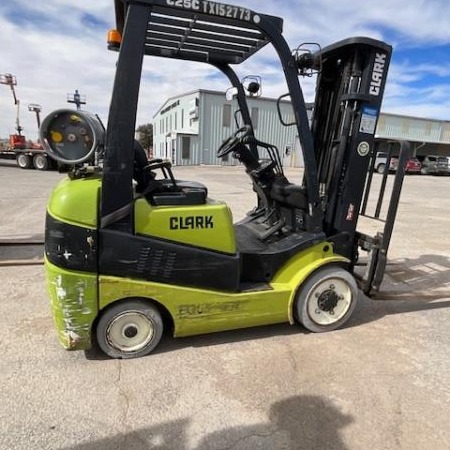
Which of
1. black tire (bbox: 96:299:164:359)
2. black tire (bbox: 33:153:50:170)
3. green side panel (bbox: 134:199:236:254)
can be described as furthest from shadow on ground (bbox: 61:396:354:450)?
black tire (bbox: 33:153:50:170)

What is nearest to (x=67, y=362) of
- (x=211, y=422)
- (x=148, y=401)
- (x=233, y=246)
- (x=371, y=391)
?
(x=148, y=401)

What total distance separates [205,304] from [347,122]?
7.01ft

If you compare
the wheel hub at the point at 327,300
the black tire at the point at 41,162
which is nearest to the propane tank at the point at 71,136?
the wheel hub at the point at 327,300

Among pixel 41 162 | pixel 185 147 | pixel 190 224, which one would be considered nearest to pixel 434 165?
pixel 185 147

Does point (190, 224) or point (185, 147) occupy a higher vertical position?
point (190, 224)

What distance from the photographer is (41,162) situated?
22.0 m

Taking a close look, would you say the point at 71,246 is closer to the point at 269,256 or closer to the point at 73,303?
the point at 73,303

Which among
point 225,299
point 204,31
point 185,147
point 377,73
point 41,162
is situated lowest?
point 41,162

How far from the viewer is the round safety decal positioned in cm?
371

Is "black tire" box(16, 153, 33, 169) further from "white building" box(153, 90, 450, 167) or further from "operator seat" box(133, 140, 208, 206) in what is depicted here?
"operator seat" box(133, 140, 208, 206)

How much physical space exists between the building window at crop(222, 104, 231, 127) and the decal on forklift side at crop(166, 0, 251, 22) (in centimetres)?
3084

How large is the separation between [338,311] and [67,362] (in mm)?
2542

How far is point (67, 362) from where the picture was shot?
3.19m

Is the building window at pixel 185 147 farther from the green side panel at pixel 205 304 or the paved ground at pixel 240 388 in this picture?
the green side panel at pixel 205 304
